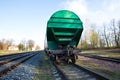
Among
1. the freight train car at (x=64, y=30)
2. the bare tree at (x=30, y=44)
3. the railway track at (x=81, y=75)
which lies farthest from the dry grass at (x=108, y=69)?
the bare tree at (x=30, y=44)

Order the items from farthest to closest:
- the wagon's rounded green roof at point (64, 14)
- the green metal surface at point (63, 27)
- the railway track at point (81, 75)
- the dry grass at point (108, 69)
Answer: the wagon's rounded green roof at point (64, 14) < the green metal surface at point (63, 27) < the dry grass at point (108, 69) < the railway track at point (81, 75)

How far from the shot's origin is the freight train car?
1423 cm

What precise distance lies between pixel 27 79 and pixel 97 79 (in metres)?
3.16

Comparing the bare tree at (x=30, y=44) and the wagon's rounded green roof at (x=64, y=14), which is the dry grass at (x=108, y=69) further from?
the bare tree at (x=30, y=44)

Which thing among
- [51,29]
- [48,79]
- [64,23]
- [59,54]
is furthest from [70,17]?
[48,79]

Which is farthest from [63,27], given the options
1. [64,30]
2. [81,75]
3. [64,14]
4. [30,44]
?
[30,44]

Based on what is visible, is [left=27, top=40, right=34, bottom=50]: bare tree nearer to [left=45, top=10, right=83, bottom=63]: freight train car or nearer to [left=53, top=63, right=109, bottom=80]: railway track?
[left=45, top=10, right=83, bottom=63]: freight train car

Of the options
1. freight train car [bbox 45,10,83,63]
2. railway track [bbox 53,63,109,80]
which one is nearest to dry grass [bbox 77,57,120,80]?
railway track [bbox 53,63,109,80]

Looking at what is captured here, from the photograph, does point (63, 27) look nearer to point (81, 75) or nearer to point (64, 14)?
point (64, 14)

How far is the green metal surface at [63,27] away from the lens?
14.2 meters

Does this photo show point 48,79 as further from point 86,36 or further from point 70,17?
point 86,36

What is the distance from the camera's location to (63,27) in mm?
14211

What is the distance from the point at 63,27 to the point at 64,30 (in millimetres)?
305

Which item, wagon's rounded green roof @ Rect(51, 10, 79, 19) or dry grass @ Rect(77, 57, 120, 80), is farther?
wagon's rounded green roof @ Rect(51, 10, 79, 19)
